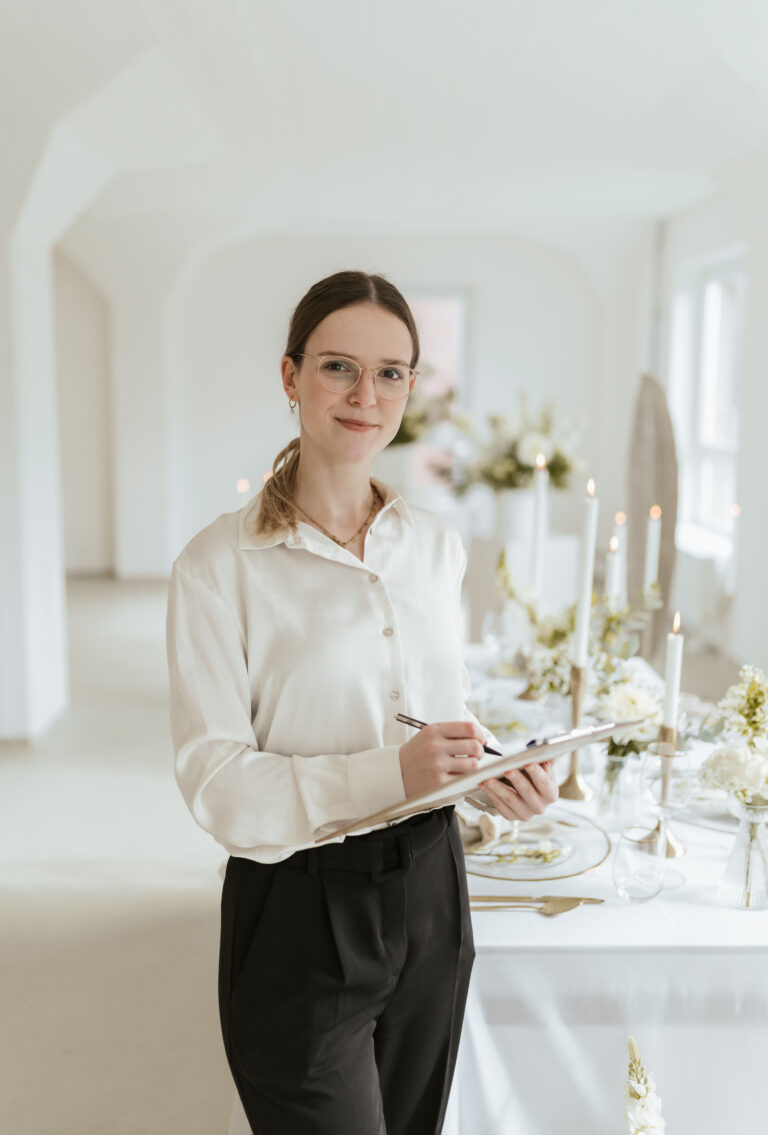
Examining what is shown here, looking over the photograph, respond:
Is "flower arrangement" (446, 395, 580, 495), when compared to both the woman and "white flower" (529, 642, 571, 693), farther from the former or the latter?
the woman

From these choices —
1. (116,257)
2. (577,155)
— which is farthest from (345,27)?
(116,257)

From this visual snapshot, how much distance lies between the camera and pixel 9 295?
14.7 ft

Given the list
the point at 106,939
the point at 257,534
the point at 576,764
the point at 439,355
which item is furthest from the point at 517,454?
the point at 439,355

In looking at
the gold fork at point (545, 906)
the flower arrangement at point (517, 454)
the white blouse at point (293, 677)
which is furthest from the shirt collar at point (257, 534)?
the flower arrangement at point (517, 454)

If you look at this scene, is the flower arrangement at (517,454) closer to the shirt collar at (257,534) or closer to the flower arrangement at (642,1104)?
the shirt collar at (257,534)

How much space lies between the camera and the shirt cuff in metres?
1.27

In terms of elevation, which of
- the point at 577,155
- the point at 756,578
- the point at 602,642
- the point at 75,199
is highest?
the point at 577,155

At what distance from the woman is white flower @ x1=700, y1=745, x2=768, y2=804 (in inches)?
15.7

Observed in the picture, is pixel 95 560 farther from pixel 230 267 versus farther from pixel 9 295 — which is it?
pixel 9 295

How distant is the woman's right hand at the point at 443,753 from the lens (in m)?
1.23

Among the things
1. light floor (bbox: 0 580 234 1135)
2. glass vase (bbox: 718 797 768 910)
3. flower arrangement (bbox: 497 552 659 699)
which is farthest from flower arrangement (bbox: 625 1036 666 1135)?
light floor (bbox: 0 580 234 1135)

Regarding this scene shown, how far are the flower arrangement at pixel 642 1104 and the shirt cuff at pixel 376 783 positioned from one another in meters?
0.48

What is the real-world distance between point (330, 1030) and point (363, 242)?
8406 mm

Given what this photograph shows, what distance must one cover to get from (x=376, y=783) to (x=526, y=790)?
0.61 feet
